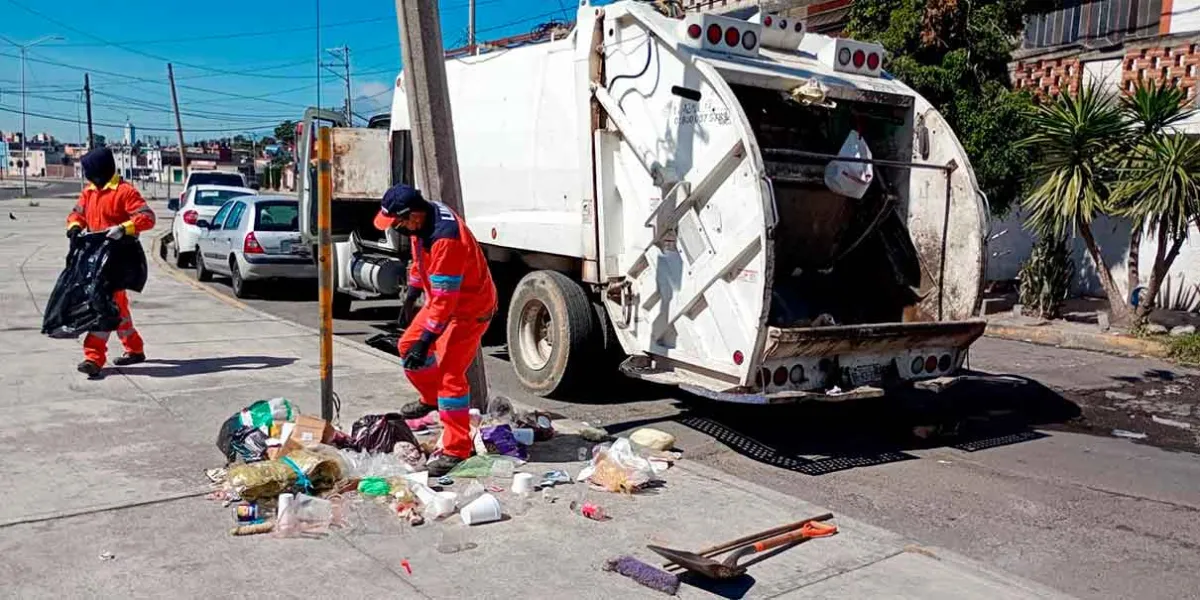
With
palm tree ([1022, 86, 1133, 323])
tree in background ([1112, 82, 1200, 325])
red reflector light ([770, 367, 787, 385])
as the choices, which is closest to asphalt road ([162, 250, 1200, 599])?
red reflector light ([770, 367, 787, 385])

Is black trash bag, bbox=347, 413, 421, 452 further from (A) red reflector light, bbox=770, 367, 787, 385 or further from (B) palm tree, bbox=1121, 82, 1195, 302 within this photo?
(B) palm tree, bbox=1121, 82, 1195, 302

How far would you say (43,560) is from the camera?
157 inches

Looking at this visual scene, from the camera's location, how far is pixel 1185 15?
14.4 meters

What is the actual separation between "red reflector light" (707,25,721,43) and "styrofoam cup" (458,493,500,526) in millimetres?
3462

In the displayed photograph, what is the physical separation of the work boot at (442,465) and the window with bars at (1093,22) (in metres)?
12.3

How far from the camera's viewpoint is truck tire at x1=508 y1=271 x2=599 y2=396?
24.2 feet

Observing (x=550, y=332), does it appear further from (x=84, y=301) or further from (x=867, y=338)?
(x=84, y=301)

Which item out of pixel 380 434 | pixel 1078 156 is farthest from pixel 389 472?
pixel 1078 156

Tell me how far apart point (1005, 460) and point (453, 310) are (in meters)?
3.70

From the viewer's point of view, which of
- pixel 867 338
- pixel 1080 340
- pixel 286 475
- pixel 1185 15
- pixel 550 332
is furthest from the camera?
pixel 1185 15

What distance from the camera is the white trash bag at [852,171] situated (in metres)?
6.88

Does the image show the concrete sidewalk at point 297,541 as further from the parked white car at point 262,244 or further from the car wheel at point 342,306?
the parked white car at point 262,244

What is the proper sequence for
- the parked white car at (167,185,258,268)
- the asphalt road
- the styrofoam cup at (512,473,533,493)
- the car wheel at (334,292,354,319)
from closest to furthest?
1. the asphalt road
2. the styrofoam cup at (512,473,533,493)
3. the car wheel at (334,292,354,319)
4. the parked white car at (167,185,258,268)

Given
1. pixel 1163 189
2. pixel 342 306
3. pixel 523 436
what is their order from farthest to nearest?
pixel 342 306
pixel 1163 189
pixel 523 436
